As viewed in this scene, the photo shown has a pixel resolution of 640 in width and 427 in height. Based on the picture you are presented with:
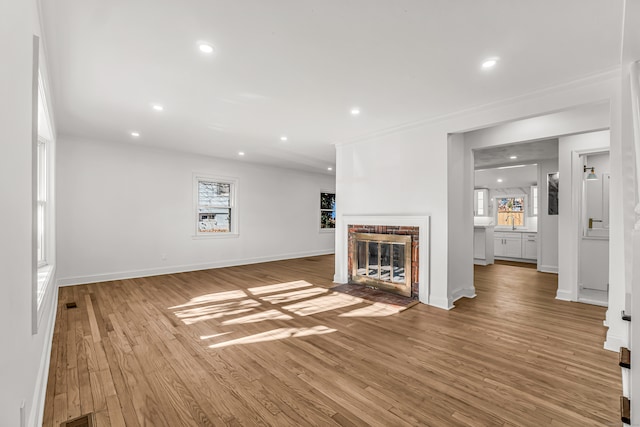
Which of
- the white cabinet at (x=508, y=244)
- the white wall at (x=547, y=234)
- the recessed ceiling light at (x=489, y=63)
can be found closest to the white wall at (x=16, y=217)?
the recessed ceiling light at (x=489, y=63)

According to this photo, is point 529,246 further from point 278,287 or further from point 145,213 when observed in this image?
point 145,213

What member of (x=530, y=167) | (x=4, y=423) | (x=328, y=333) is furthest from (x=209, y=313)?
(x=530, y=167)

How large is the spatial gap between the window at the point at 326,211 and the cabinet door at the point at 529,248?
5508 mm

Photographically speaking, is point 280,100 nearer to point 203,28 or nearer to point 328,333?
point 203,28

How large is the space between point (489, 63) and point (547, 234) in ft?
17.6

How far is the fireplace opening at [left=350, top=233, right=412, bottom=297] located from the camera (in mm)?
4457

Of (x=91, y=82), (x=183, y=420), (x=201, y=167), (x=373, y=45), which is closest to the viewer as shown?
(x=183, y=420)

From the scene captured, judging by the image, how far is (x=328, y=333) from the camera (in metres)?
3.11

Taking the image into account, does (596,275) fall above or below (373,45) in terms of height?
below

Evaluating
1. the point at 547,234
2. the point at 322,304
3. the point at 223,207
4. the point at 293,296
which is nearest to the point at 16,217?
the point at 322,304

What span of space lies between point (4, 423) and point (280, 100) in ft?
11.0

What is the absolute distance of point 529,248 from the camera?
7.88 metres

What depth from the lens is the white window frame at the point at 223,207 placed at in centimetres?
665

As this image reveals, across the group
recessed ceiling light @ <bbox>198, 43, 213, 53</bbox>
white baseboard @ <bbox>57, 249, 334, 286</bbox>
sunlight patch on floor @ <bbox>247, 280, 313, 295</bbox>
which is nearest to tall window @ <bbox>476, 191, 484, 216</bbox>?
white baseboard @ <bbox>57, 249, 334, 286</bbox>
